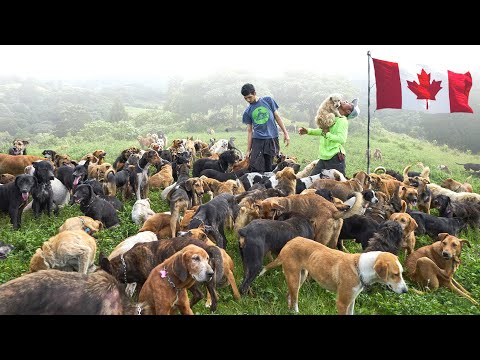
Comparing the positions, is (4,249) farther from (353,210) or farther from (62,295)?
(353,210)

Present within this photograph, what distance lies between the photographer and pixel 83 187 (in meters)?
8.92

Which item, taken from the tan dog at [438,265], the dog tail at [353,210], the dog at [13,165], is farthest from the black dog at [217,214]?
the dog at [13,165]

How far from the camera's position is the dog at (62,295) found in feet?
12.7

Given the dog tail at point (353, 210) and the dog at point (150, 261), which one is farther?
the dog tail at point (353, 210)

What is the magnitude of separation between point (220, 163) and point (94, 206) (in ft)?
13.8

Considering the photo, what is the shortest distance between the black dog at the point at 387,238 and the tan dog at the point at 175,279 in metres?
2.92

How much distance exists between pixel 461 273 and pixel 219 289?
409cm

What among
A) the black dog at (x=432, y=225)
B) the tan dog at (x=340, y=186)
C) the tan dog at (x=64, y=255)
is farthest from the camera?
the tan dog at (x=340, y=186)

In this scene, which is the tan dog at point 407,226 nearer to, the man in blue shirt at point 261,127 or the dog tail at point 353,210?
the dog tail at point 353,210

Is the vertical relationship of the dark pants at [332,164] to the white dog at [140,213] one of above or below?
above

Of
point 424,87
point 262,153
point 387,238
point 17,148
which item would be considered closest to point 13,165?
point 17,148

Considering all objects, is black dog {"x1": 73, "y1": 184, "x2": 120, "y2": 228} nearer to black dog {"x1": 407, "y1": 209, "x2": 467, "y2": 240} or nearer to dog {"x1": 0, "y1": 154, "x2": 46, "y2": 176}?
dog {"x1": 0, "y1": 154, "x2": 46, "y2": 176}

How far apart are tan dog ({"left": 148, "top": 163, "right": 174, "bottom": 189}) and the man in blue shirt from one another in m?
2.83

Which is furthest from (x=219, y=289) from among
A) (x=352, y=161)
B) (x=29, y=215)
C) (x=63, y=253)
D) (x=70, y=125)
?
(x=70, y=125)
